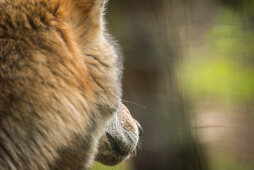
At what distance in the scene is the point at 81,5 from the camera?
2137 millimetres

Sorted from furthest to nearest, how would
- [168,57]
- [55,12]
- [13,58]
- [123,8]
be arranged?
[123,8]
[168,57]
[55,12]
[13,58]

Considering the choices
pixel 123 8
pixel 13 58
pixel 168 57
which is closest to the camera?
pixel 13 58

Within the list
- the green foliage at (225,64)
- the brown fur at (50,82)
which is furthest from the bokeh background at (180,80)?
the brown fur at (50,82)

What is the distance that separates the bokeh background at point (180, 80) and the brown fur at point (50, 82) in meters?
0.85

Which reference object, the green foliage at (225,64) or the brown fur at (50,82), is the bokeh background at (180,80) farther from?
the brown fur at (50,82)

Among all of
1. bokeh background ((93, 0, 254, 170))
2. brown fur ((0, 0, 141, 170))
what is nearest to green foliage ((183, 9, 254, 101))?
bokeh background ((93, 0, 254, 170))

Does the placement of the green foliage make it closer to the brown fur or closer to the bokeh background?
the bokeh background

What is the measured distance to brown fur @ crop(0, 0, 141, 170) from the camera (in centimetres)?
192

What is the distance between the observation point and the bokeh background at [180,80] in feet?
10.4

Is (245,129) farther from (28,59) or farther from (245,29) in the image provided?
(28,59)

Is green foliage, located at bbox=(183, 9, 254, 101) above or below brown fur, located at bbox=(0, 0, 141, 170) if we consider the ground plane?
below

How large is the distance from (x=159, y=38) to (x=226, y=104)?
2.46 m

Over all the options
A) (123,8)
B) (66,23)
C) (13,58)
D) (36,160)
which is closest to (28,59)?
(13,58)

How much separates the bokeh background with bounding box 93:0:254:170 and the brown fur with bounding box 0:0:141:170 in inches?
33.3
